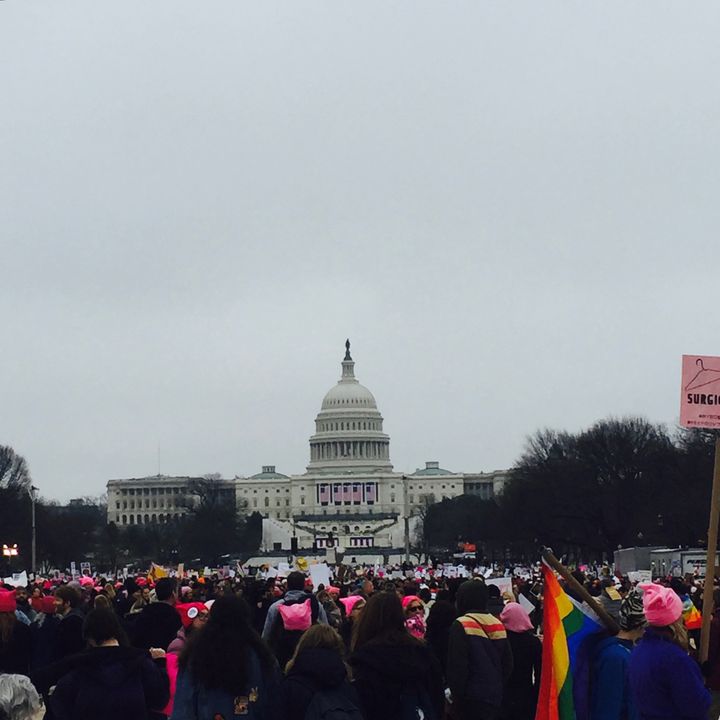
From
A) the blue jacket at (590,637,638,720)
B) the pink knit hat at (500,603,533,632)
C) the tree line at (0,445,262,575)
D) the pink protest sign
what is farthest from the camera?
the tree line at (0,445,262,575)

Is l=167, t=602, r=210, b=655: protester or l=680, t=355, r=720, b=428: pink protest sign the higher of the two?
l=680, t=355, r=720, b=428: pink protest sign

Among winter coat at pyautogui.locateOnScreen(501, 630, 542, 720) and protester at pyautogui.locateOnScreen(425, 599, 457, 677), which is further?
protester at pyautogui.locateOnScreen(425, 599, 457, 677)

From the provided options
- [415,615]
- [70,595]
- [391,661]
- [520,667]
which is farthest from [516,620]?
[70,595]

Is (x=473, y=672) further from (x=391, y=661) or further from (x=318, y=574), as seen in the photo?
(x=318, y=574)

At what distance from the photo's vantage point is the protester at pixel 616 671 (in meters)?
10.9

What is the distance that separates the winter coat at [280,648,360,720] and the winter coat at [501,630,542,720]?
4.00m

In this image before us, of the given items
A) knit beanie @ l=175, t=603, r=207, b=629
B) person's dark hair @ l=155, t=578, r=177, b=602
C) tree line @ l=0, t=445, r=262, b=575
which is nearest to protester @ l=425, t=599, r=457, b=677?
knit beanie @ l=175, t=603, r=207, b=629

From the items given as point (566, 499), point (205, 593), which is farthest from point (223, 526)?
point (205, 593)

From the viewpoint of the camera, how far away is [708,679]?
13414mm

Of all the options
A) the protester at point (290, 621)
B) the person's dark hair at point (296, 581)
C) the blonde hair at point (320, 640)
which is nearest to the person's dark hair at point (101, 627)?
the blonde hair at point (320, 640)

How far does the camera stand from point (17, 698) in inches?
300

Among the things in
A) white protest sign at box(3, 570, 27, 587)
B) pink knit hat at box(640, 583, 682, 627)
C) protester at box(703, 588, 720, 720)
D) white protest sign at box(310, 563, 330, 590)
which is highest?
pink knit hat at box(640, 583, 682, 627)

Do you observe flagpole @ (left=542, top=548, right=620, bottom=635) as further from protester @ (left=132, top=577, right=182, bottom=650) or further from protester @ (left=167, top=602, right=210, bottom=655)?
protester @ (left=132, top=577, right=182, bottom=650)

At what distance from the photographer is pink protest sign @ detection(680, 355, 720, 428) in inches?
461
